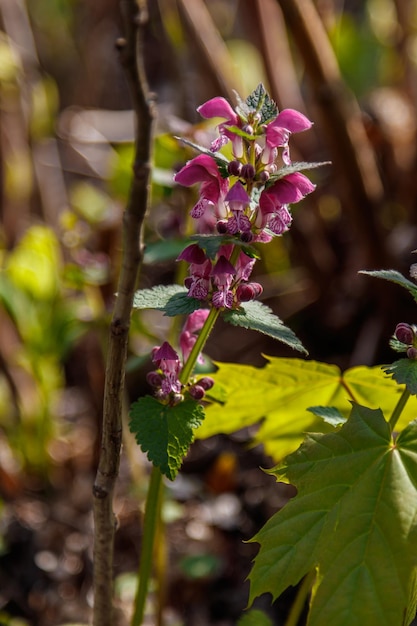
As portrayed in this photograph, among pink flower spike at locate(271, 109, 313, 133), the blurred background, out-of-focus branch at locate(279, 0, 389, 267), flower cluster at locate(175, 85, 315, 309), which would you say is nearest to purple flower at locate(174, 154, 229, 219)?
flower cluster at locate(175, 85, 315, 309)

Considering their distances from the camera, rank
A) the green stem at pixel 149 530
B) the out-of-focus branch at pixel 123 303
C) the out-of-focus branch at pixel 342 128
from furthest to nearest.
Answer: the out-of-focus branch at pixel 342 128, the green stem at pixel 149 530, the out-of-focus branch at pixel 123 303

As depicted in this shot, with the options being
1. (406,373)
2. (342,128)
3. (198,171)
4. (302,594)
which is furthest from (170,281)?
(406,373)

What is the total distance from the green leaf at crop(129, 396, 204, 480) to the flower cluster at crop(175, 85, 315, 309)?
0.54ft

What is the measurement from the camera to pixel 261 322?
36.5 inches

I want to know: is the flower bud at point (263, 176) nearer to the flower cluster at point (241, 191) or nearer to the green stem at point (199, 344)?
the flower cluster at point (241, 191)

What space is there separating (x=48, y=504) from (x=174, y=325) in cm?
109

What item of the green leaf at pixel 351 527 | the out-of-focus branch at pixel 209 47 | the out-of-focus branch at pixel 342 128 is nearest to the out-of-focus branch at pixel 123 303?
the green leaf at pixel 351 527

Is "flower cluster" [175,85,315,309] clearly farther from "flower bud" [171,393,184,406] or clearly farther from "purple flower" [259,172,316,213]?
"flower bud" [171,393,184,406]

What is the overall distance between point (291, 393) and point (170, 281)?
7.20 feet

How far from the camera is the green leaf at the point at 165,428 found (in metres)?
0.95

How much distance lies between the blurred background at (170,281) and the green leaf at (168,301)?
0.53 metres

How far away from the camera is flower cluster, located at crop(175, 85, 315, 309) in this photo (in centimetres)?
92

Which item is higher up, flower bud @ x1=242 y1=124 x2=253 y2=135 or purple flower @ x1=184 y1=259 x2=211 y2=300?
flower bud @ x1=242 y1=124 x2=253 y2=135

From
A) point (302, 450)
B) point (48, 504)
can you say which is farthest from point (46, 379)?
point (302, 450)
